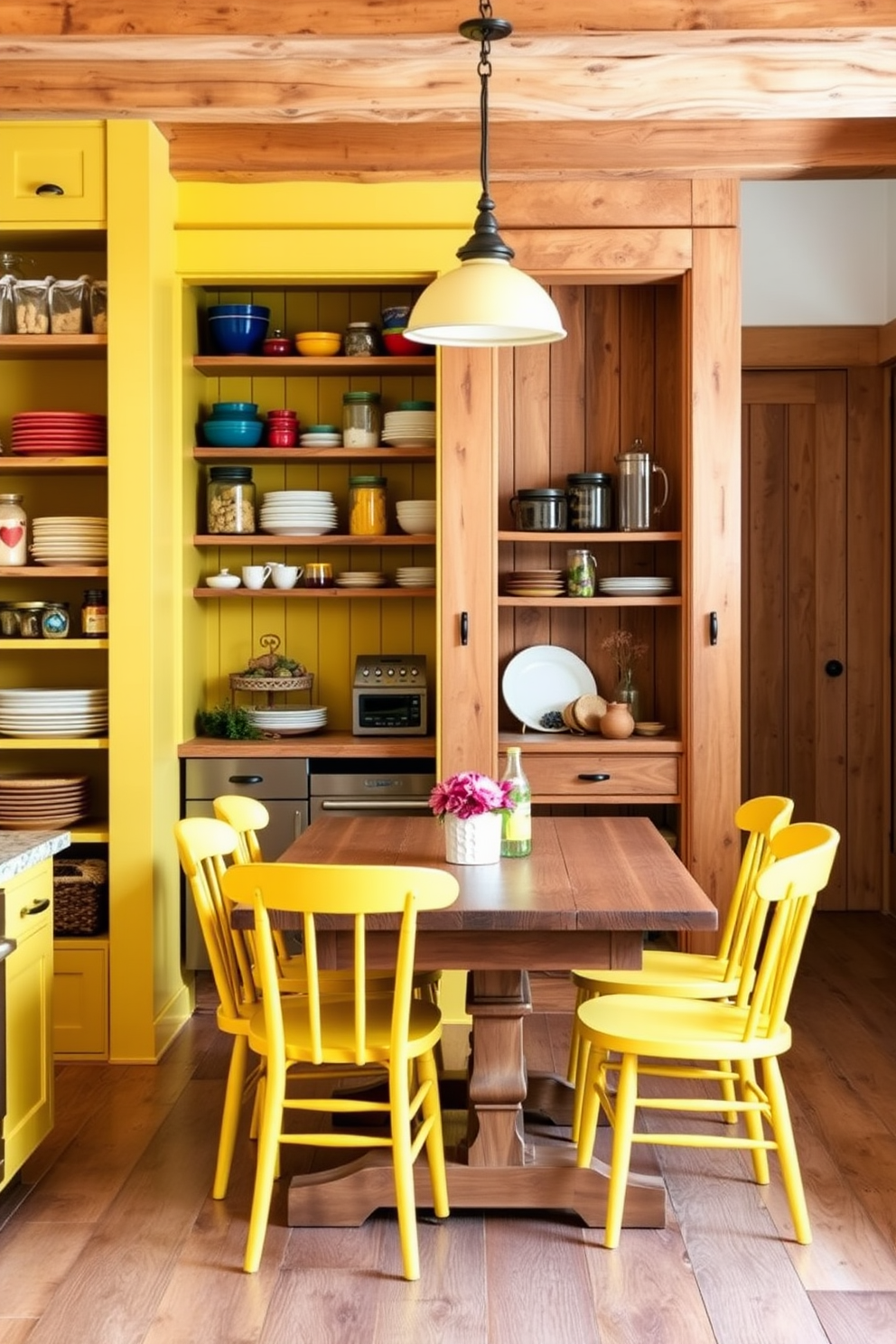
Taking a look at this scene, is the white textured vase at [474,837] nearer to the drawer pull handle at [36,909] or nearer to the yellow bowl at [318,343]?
the drawer pull handle at [36,909]

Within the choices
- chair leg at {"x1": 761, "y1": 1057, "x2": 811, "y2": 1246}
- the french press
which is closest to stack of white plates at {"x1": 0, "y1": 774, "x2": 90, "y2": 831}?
the french press

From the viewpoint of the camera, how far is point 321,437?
16.9 ft

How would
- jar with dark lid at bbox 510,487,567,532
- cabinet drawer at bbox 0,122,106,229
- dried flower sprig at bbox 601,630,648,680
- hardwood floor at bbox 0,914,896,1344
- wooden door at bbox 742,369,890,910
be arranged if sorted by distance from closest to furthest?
1. hardwood floor at bbox 0,914,896,1344
2. cabinet drawer at bbox 0,122,106,229
3. jar with dark lid at bbox 510,487,567,532
4. dried flower sprig at bbox 601,630,648,680
5. wooden door at bbox 742,369,890,910

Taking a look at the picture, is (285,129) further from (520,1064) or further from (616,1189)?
(616,1189)

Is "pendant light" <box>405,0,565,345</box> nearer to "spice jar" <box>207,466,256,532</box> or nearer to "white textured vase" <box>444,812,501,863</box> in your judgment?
"white textured vase" <box>444,812,501,863</box>

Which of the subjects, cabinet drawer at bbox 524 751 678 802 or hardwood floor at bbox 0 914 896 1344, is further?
cabinet drawer at bbox 524 751 678 802

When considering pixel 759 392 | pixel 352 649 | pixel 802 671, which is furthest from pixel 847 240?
pixel 352 649

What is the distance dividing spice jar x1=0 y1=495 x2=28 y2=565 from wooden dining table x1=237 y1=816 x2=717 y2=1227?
5.66 feet

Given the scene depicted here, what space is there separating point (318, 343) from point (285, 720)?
130cm

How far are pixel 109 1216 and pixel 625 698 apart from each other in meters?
2.73

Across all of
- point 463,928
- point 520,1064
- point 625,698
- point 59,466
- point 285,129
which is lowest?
point 520,1064

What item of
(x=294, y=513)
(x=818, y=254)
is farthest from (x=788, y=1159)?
(x=818, y=254)

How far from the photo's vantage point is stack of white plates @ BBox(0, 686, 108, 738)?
462cm

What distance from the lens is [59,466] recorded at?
15.5 feet
